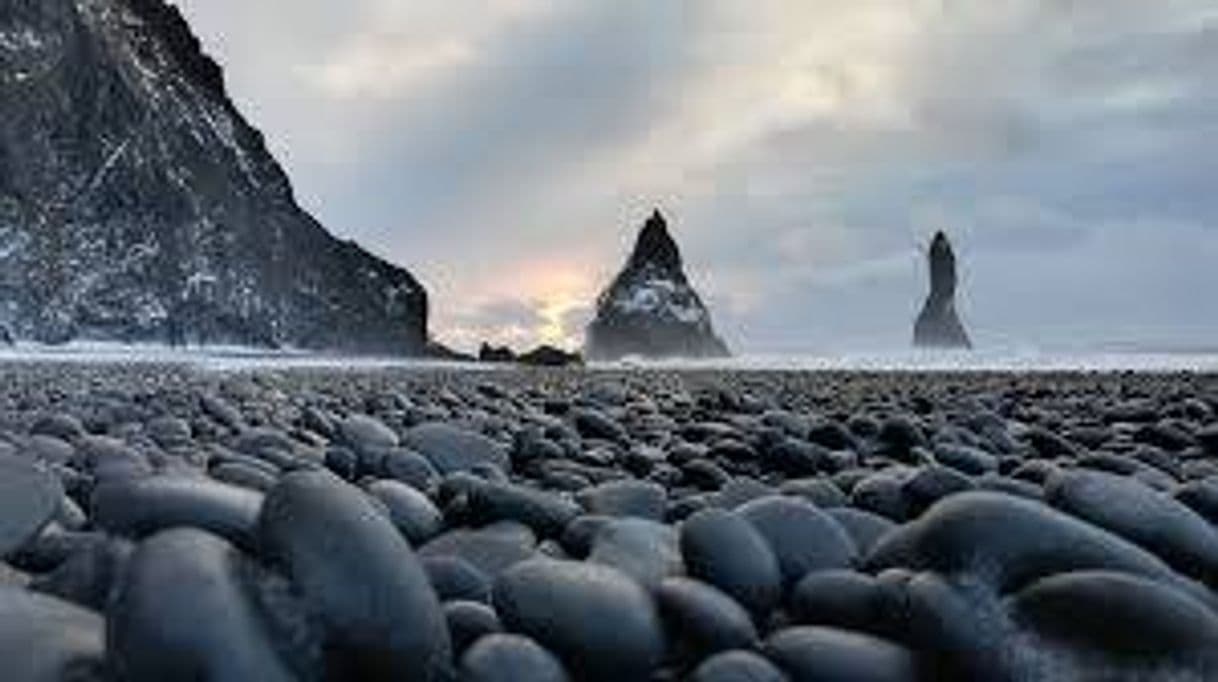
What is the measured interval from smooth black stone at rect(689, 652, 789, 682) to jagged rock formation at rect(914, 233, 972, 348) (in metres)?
87.2

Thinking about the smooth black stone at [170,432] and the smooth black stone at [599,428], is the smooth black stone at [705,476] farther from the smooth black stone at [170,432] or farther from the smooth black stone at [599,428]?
the smooth black stone at [170,432]

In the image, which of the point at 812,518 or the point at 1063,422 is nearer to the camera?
the point at 812,518

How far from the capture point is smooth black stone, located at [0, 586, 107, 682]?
2906 mm

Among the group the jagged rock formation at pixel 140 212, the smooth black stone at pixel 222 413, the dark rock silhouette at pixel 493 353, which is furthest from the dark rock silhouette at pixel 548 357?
the smooth black stone at pixel 222 413

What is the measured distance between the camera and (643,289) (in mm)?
111875

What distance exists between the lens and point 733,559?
384cm

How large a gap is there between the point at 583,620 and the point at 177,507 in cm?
98

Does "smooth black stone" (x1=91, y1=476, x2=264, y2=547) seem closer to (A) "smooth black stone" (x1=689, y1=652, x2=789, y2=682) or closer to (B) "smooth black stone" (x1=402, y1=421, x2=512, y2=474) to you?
(A) "smooth black stone" (x1=689, y1=652, x2=789, y2=682)

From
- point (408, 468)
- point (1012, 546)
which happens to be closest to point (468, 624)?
point (1012, 546)

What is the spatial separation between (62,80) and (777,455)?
3522 inches

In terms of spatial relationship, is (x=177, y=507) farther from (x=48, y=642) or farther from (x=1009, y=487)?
(x=1009, y=487)

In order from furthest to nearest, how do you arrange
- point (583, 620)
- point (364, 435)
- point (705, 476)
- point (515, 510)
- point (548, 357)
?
1. point (548, 357)
2. point (364, 435)
3. point (705, 476)
4. point (515, 510)
5. point (583, 620)

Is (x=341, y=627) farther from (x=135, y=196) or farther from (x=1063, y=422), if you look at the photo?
(x=135, y=196)

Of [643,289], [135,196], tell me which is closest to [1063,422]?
[135,196]
